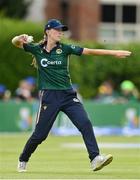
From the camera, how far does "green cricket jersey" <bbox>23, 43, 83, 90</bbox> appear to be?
14430 mm

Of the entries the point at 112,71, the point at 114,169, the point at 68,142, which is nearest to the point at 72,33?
the point at 112,71

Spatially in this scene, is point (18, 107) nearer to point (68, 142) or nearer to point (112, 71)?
point (68, 142)

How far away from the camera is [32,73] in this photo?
3509cm

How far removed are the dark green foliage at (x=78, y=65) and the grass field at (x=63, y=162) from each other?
30.6ft

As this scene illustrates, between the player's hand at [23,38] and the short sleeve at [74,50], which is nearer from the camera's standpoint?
the short sleeve at [74,50]

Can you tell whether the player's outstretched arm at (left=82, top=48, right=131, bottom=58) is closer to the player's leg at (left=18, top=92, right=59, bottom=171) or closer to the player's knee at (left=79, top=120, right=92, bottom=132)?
the player's leg at (left=18, top=92, right=59, bottom=171)

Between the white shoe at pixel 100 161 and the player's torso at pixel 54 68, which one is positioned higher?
the player's torso at pixel 54 68

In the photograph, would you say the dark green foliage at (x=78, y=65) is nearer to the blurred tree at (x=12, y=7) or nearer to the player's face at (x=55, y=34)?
the blurred tree at (x=12, y=7)

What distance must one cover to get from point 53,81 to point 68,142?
10.6 m

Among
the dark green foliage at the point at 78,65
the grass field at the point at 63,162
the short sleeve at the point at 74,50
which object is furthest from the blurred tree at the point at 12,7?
the short sleeve at the point at 74,50

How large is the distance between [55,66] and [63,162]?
10.8ft

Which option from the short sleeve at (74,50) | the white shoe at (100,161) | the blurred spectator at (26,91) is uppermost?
the short sleeve at (74,50)

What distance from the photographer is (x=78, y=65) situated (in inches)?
1439

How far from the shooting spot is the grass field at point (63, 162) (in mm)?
14078
